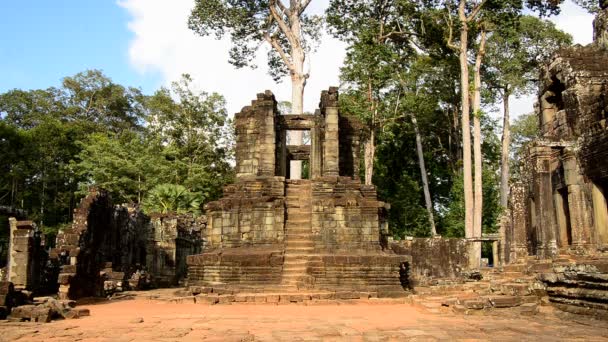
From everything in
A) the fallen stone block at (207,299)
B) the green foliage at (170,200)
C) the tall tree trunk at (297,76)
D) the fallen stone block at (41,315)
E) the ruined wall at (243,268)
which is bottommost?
the fallen stone block at (207,299)

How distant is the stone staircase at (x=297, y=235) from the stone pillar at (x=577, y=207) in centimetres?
663

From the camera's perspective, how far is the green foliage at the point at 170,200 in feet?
97.5

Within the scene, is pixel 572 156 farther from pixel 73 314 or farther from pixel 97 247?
pixel 97 247

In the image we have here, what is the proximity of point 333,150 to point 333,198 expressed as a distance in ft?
7.15

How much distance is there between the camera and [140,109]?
47.2 m

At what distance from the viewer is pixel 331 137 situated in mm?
17797

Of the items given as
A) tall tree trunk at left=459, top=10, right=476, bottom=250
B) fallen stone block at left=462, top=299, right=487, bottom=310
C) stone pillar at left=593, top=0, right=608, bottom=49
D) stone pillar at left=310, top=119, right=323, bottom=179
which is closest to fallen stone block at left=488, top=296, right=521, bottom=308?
fallen stone block at left=462, top=299, right=487, bottom=310

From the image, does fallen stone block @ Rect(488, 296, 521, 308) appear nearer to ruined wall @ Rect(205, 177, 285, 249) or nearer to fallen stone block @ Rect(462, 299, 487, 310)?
fallen stone block @ Rect(462, 299, 487, 310)

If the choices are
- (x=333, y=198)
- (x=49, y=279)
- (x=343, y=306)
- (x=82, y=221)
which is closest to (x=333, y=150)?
(x=333, y=198)

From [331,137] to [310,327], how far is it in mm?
10462

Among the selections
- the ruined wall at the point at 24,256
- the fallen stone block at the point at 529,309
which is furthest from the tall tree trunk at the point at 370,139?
the fallen stone block at the point at 529,309

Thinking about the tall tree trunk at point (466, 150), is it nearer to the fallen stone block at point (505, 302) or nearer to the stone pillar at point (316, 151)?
the stone pillar at point (316, 151)

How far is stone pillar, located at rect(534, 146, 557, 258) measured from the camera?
43.6ft

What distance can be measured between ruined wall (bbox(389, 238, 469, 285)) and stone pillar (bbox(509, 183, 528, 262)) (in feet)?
28.7
